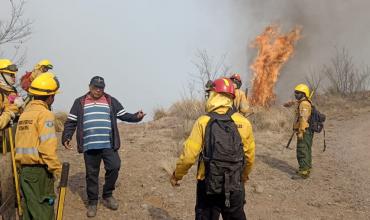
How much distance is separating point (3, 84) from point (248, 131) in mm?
3077

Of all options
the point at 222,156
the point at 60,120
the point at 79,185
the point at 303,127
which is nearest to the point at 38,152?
the point at 222,156

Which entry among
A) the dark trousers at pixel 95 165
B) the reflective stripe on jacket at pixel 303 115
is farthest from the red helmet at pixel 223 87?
the reflective stripe on jacket at pixel 303 115

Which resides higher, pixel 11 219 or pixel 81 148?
pixel 81 148

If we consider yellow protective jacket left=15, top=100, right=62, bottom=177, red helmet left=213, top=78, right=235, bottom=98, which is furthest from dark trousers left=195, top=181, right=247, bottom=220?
yellow protective jacket left=15, top=100, right=62, bottom=177

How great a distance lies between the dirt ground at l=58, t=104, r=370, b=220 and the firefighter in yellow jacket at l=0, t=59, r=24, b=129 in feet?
6.06

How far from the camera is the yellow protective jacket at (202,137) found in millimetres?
4145

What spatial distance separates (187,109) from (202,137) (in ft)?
34.0

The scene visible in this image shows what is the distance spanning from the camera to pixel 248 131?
429 cm

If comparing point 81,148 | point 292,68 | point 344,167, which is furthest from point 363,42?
point 81,148

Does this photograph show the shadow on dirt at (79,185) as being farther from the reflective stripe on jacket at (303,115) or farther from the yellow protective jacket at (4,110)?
the reflective stripe on jacket at (303,115)

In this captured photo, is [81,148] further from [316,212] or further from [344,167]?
[344,167]

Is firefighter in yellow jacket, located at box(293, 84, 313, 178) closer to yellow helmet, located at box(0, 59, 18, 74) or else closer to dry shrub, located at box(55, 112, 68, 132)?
yellow helmet, located at box(0, 59, 18, 74)

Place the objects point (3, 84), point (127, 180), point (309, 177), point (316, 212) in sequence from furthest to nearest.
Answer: point (309, 177) < point (127, 180) < point (316, 212) < point (3, 84)

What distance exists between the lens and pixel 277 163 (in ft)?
30.7
